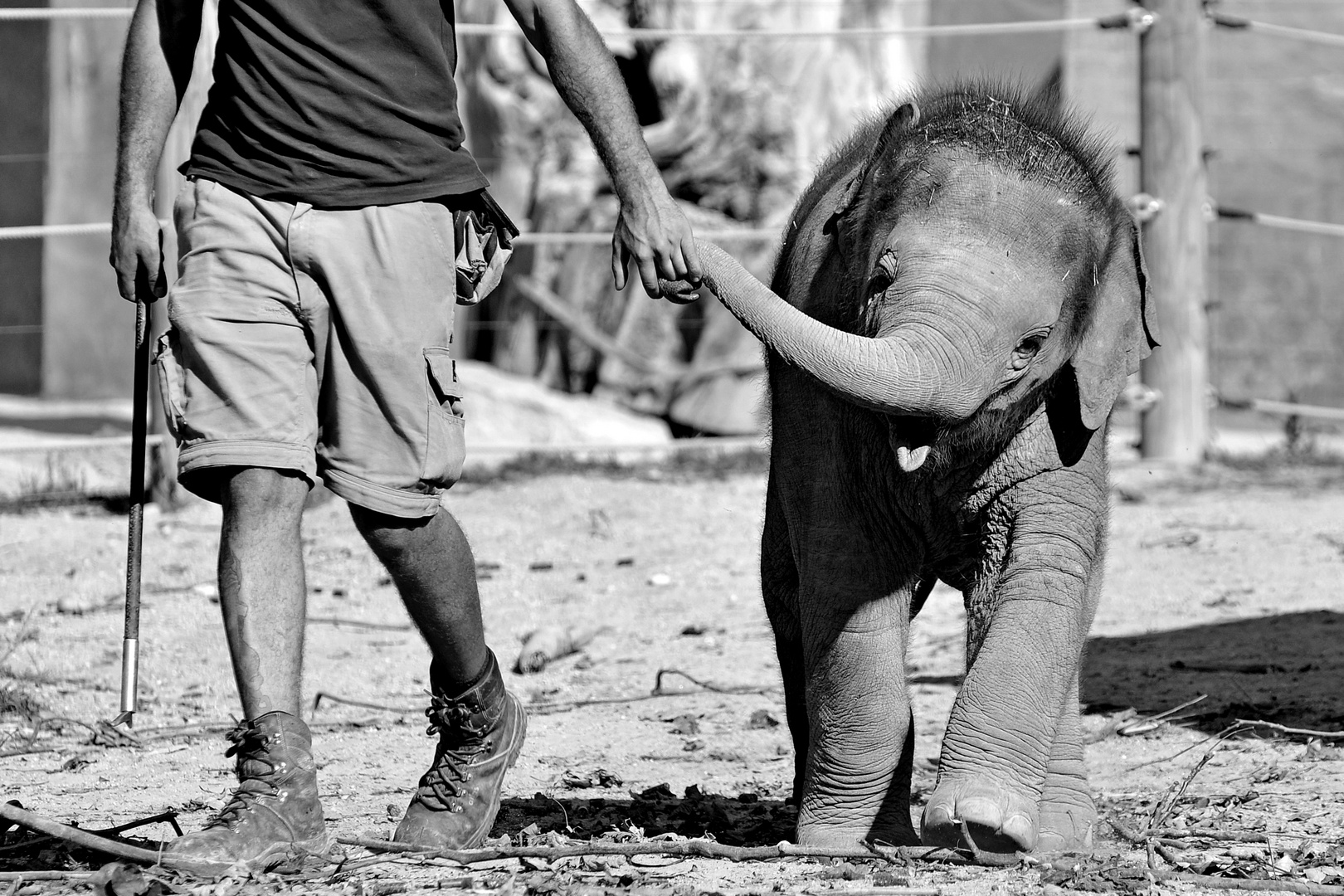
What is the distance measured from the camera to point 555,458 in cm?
866

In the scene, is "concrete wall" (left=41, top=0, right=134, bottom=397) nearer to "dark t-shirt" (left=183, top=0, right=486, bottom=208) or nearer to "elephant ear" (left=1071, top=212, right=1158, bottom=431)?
"dark t-shirt" (left=183, top=0, right=486, bottom=208)

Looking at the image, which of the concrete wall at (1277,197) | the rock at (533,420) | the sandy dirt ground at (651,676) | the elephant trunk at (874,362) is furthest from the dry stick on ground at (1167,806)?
the concrete wall at (1277,197)

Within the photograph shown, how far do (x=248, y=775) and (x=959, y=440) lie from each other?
1.54 m

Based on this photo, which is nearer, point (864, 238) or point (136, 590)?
point (864, 238)

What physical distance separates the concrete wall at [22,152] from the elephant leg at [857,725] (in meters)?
8.09

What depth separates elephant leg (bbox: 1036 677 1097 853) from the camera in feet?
12.0

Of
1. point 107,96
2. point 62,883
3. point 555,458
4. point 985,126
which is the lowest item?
point 555,458

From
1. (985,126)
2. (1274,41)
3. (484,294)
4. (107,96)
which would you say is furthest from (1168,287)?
(1274,41)

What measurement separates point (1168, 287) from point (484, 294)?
560cm

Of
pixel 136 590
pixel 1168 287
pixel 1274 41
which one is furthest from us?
pixel 1274 41

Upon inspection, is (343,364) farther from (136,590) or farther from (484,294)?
(136,590)

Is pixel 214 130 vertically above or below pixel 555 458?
above

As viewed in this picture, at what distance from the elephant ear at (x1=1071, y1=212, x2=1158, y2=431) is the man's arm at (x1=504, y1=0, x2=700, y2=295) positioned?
842mm

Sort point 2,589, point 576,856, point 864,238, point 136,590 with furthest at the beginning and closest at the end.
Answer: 1. point 2,589
2. point 136,590
3. point 864,238
4. point 576,856
